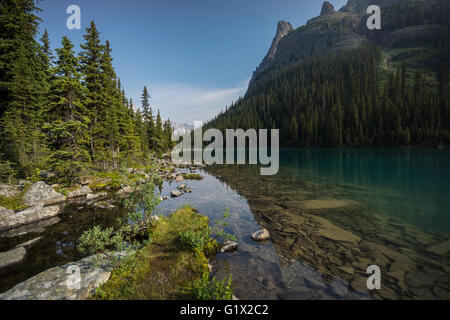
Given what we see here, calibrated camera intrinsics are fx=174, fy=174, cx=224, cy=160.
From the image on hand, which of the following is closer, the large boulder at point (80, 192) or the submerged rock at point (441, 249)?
the submerged rock at point (441, 249)

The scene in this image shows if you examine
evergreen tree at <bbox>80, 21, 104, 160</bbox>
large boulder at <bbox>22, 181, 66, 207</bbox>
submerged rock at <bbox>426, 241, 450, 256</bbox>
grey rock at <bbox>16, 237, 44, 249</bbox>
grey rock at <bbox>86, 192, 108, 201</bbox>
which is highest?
evergreen tree at <bbox>80, 21, 104, 160</bbox>

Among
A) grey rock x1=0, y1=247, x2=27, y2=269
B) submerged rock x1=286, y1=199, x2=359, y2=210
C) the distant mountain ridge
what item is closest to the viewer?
grey rock x1=0, y1=247, x2=27, y2=269

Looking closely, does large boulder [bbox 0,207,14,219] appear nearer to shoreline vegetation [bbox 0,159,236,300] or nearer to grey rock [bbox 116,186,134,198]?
grey rock [bbox 116,186,134,198]

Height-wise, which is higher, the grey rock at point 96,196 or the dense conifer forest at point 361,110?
the dense conifer forest at point 361,110

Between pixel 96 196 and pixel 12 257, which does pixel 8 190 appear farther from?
pixel 12 257

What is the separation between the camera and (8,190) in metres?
13.9

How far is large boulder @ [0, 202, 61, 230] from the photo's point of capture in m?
10.5

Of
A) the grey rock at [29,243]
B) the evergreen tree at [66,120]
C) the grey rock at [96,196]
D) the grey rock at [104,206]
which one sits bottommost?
the grey rock at [29,243]

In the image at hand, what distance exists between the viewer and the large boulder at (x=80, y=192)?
16397 millimetres

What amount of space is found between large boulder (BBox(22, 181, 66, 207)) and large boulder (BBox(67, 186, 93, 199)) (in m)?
1.05

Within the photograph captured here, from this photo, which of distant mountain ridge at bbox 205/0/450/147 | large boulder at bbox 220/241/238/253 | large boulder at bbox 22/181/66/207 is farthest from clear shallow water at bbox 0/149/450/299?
distant mountain ridge at bbox 205/0/450/147

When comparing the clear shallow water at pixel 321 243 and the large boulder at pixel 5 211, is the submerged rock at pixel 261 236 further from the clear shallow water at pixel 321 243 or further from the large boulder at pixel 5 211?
the large boulder at pixel 5 211

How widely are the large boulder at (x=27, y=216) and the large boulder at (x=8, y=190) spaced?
3002mm

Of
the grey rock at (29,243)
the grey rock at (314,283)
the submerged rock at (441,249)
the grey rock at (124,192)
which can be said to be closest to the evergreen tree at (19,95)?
the grey rock at (124,192)
